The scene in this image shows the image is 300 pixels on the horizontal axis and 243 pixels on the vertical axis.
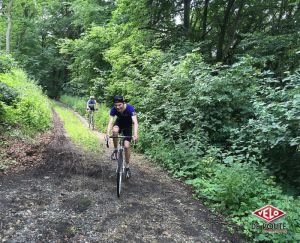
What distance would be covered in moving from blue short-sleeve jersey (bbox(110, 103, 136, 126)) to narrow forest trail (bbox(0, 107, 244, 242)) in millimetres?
1494

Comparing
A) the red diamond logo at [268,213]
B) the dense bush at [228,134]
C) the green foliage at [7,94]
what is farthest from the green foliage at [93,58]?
the red diamond logo at [268,213]

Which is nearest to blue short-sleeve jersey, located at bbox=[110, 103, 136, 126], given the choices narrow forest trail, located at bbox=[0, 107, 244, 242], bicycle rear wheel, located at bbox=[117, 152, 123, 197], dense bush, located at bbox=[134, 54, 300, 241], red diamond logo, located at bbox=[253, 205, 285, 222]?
bicycle rear wheel, located at bbox=[117, 152, 123, 197]

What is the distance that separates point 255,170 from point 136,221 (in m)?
3.18

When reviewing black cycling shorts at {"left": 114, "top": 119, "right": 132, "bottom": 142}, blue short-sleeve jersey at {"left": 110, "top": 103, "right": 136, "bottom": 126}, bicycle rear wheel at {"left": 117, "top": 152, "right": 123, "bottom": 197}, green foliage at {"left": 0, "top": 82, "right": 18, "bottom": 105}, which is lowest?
bicycle rear wheel at {"left": 117, "top": 152, "right": 123, "bottom": 197}

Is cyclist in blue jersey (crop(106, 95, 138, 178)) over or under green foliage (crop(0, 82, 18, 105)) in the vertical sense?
under

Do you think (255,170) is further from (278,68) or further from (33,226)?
(278,68)

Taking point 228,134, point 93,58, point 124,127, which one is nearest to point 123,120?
point 124,127

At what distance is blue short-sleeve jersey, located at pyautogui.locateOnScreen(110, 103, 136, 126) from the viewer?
691 centimetres

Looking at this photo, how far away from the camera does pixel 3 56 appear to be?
10969mm

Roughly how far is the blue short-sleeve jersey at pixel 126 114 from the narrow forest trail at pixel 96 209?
4.90 feet

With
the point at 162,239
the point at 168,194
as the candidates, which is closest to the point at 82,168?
the point at 168,194

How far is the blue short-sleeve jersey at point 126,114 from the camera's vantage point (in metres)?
6.91

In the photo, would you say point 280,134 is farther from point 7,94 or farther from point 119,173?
point 7,94

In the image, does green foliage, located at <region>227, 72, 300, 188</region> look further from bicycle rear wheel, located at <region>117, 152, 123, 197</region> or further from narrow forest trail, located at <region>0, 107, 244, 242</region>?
bicycle rear wheel, located at <region>117, 152, 123, 197</region>
